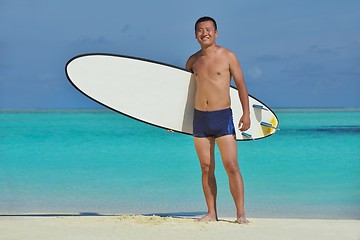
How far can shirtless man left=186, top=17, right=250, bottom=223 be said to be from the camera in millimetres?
5090

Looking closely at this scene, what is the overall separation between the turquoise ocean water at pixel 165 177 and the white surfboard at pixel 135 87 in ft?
6.53

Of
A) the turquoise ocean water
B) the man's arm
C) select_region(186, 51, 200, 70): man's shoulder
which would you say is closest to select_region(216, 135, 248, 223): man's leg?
the man's arm

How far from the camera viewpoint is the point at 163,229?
192 inches

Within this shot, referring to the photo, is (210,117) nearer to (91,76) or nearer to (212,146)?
(212,146)

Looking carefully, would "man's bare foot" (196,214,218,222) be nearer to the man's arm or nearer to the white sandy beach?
the white sandy beach

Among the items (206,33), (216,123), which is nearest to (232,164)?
(216,123)

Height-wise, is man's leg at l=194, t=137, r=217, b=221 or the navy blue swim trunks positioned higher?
the navy blue swim trunks

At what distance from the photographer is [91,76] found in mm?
5559

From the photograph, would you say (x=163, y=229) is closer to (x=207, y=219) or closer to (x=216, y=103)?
(x=207, y=219)

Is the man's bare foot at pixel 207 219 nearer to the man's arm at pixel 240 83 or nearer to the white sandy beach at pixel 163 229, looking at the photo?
the white sandy beach at pixel 163 229

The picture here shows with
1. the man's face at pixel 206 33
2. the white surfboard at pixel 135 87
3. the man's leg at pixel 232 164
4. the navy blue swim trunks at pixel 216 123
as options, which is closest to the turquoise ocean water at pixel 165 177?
the white surfboard at pixel 135 87

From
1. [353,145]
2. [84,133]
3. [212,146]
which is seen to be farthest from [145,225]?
[84,133]

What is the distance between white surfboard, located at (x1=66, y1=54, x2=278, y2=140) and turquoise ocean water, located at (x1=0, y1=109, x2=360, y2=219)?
6.53 feet

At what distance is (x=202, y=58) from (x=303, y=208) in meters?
3.30
